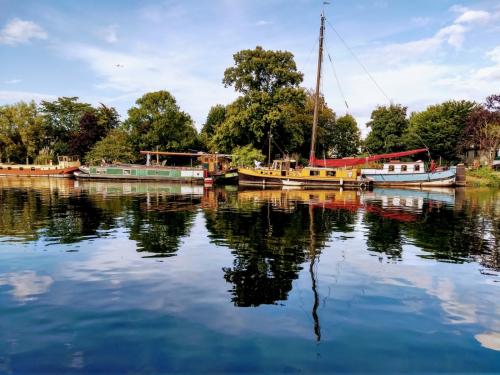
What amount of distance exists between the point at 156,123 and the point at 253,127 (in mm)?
21773

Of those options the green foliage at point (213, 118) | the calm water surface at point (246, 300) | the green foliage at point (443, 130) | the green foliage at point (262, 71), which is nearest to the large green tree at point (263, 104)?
the green foliage at point (262, 71)

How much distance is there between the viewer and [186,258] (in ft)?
43.3

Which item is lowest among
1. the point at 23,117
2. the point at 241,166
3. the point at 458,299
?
the point at 458,299

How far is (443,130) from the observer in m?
70.1

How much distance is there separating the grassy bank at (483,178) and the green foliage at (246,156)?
31234 millimetres

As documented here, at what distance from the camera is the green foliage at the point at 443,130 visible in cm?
7038

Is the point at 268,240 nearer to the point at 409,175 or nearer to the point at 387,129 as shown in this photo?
the point at 409,175

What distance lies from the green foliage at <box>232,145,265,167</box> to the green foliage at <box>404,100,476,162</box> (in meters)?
29.8

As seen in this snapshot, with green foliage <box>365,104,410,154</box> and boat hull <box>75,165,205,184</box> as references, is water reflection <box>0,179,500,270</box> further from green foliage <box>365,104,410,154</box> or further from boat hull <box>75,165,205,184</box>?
green foliage <box>365,104,410,154</box>

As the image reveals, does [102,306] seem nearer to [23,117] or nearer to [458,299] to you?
[458,299]

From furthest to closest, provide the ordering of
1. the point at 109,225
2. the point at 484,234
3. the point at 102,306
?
the point at 109,225, the point at 484,234, the point at 102,306

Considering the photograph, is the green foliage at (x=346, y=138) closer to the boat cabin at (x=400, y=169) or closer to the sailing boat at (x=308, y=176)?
the boat cabin at (x=400, y=169)

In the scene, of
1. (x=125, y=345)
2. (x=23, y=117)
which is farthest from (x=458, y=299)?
(x=23, y=117)

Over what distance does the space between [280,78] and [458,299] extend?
55967 millimetres
